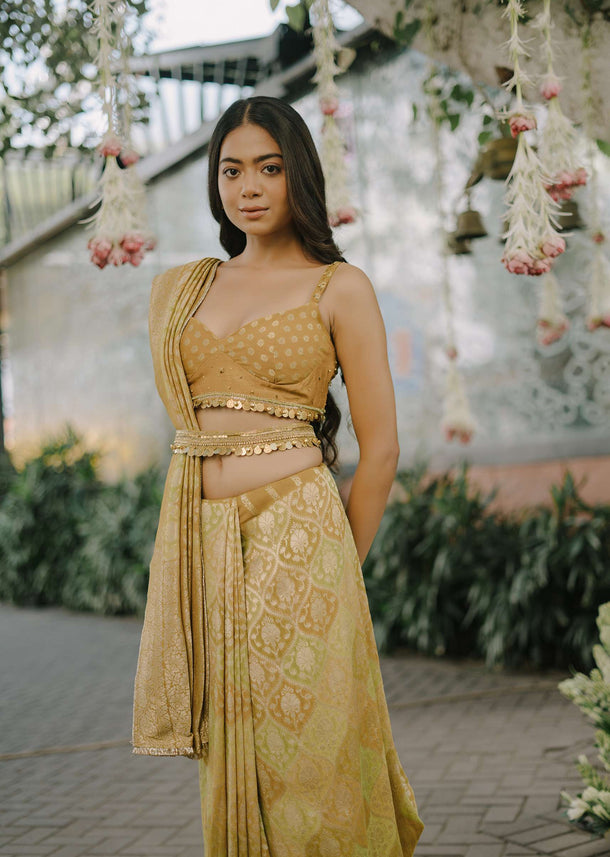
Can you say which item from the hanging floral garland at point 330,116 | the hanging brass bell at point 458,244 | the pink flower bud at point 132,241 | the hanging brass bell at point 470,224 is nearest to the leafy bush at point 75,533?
the hanging brass bell at point 458,244

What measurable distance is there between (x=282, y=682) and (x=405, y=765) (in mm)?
2603

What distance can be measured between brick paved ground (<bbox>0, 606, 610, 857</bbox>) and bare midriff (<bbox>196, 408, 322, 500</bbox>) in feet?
6.13

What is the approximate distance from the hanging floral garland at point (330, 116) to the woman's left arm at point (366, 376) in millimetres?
709

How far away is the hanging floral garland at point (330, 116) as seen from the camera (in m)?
2.84

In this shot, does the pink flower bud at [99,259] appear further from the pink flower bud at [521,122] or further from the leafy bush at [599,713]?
the leafy bush at [599,713]

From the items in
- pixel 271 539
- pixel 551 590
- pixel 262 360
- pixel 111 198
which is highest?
pixel 111 198

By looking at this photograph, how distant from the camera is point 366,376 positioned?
231cm

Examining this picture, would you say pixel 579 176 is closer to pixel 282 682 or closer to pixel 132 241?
pixel 132 241

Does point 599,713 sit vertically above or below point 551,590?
above

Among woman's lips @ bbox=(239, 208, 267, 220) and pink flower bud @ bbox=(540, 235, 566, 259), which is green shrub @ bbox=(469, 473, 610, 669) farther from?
woman's lips @ bbox=(239, 208, 267, 220)

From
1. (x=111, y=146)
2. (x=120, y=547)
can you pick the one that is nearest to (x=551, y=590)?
(x=111, y=146)

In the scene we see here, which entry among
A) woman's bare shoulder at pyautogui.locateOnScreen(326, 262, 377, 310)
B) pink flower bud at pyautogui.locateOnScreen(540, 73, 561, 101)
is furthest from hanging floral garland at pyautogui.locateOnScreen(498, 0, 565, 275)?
woman's bare shoulder at pyautogui.locateOnScreen(326, 262, 377, 310)

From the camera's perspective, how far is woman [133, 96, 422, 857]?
7.12ft

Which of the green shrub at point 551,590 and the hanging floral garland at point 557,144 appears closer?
the hanging floral garland at point 557,144
